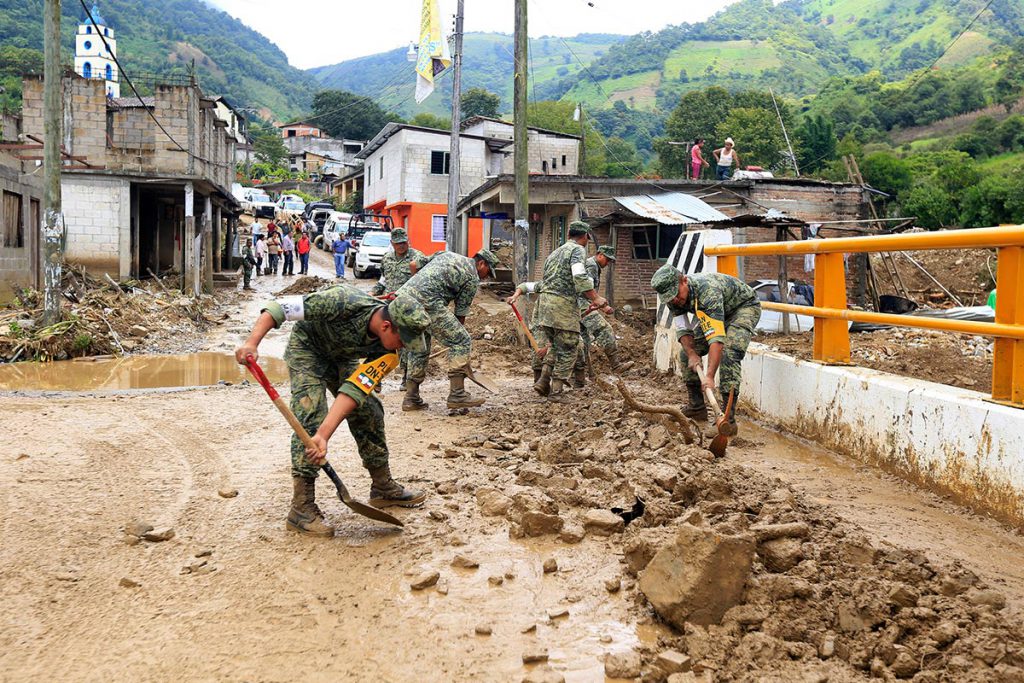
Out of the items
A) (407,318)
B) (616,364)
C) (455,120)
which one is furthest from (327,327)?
(455,120)

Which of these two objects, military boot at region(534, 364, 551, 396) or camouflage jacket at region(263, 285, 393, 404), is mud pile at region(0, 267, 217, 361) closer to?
military boot at region(534, 364, 551, 396)

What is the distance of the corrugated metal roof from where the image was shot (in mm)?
17141

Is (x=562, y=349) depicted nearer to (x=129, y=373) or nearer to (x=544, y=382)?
(x=544, y=382)

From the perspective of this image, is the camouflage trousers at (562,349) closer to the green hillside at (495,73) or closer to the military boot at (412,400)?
the military boot at (412,400)

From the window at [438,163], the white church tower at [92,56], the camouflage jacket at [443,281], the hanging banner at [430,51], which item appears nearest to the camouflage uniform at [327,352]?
the camouflage jacket at [443,281]

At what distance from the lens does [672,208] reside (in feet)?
62.0

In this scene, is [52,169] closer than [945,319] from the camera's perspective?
No

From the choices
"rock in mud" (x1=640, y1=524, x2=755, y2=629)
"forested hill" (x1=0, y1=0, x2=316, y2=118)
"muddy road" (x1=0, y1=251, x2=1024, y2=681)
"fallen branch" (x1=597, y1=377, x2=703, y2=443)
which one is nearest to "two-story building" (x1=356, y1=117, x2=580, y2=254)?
"fallen branch" (x1=597, y1=377, x2=703, y2=443)

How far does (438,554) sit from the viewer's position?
14.0 feet

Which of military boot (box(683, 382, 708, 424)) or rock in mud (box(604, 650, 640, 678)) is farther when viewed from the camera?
military boot (box(683, 382, 708, 424))

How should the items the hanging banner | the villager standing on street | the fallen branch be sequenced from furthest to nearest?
the villager standing on street
the hanging banner
the fallen branch

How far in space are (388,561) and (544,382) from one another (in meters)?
5.15

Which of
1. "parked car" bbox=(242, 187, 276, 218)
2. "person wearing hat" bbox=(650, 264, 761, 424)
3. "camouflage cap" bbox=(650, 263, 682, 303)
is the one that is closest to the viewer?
"person wearing hat" bbox=(650, 264, 761, 424)

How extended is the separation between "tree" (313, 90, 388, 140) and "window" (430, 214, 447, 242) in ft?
153
